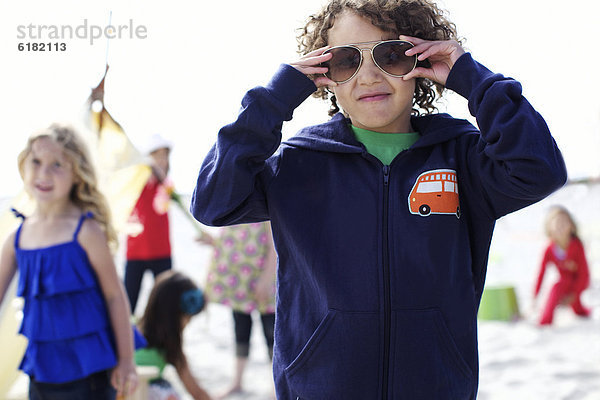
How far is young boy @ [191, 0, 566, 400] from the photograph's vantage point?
1.39 meters

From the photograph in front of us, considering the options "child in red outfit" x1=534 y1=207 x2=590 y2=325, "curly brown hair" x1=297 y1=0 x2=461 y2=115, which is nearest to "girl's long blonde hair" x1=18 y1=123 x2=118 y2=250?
"curly brown hair" x1=297 y1=0 x2=461 y2=115

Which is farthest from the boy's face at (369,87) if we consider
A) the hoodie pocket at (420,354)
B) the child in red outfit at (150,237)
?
the child in red outfit at (150,237)

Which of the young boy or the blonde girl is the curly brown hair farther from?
the blonde girl

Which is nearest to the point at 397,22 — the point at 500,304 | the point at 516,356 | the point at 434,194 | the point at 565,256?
the point at 434,194

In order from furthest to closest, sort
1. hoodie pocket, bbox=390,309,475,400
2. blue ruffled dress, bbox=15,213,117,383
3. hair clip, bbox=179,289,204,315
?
1. hair clip, bbox=179,289,204,315
2. blue ruffled dress, bbox=15,213,117,383
3. hoodie pocket, bbox=390,309,475,400

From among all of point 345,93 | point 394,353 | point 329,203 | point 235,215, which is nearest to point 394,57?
point 345,93

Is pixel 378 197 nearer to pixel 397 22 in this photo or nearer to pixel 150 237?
pixel 397 22

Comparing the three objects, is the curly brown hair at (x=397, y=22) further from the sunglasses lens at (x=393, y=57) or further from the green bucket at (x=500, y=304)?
the green bucket at (x=500, y=304)

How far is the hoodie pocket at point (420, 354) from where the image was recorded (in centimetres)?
139

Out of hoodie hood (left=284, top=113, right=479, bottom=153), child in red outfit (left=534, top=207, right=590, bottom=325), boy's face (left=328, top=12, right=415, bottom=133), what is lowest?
child in red outfit (left=534, top=207, right=590, bottom=325)

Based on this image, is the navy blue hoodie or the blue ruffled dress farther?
the blue ruffled dress

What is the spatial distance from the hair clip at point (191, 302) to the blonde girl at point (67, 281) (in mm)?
800

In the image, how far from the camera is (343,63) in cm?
154

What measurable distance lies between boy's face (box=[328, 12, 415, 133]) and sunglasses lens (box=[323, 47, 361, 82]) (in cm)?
2
